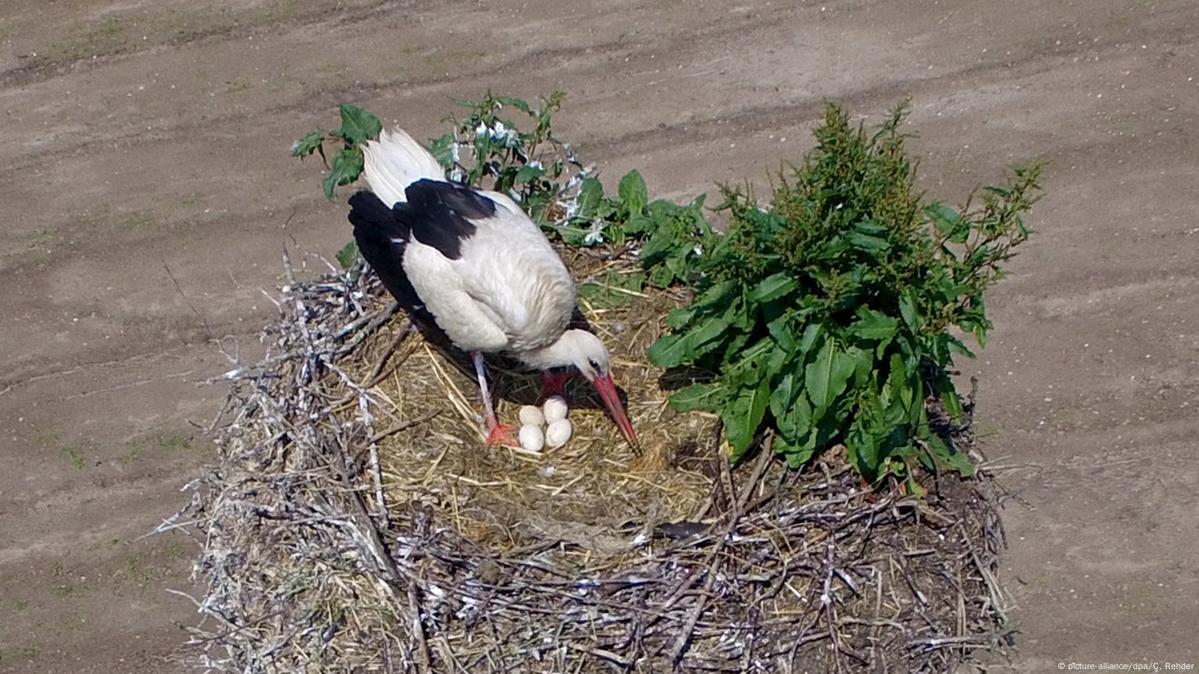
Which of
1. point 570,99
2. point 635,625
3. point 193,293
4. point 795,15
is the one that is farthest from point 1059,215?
point 193,293

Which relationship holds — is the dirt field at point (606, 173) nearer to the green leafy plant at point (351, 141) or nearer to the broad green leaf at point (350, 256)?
the broad green leaf at point (350, 256)

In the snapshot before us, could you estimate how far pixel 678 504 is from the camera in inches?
194


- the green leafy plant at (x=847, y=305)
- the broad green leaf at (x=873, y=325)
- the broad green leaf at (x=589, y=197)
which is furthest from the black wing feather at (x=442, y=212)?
the broad green leaf at (x=873, y=325)

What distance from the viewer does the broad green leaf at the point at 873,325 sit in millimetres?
4047

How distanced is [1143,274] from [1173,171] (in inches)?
39.2

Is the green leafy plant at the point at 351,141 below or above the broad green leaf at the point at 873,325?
above

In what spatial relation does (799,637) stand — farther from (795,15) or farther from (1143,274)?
(795,15)

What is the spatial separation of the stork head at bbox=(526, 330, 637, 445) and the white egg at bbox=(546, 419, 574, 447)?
9.9 inches

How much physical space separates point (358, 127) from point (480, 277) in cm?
96

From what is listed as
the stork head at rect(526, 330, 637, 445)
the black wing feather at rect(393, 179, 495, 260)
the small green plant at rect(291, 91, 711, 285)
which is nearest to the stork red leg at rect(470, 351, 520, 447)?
the stork head at rect(526, 330, 637, 445)

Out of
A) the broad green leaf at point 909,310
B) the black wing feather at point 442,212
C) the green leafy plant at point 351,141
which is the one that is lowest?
the broad green leaf at point 909,310

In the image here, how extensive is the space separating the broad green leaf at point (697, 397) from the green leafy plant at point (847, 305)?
0.09 metres

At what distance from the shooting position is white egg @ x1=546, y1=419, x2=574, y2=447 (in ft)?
17.7

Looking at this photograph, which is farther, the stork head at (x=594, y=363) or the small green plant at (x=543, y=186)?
the small green plant at (x=543, y=186)
